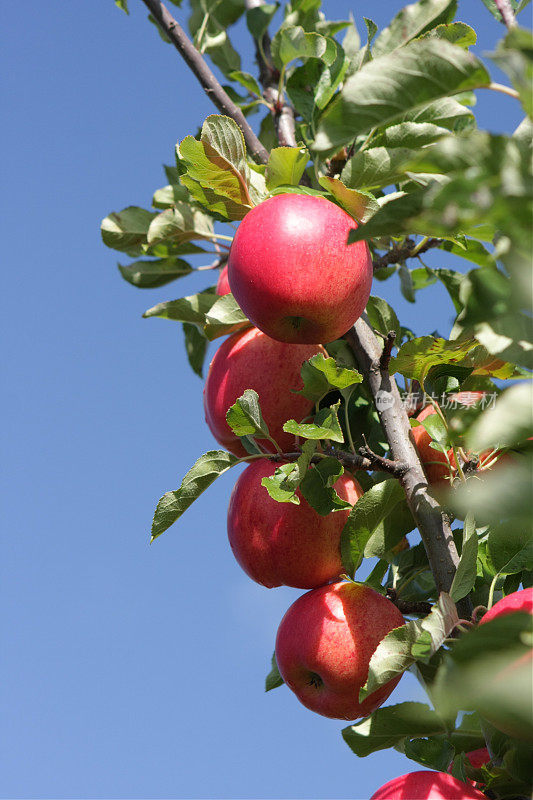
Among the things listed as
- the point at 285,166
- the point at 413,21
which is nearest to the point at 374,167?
the point at 285,166

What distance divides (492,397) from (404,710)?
24.9 inches

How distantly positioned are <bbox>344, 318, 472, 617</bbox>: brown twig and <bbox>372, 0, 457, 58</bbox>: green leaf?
2.13 feet

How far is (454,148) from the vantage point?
0.74 metres

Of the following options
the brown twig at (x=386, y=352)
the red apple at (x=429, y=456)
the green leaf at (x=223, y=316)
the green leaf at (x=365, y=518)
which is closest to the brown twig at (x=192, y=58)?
the green leaf at (x=223, y=316)

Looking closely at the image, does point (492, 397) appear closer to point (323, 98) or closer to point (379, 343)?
point (379, 343)

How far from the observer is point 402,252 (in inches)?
73.8

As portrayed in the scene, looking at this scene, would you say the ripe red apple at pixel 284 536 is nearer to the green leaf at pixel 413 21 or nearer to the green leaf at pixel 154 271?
the green leaf at pixel 154 271

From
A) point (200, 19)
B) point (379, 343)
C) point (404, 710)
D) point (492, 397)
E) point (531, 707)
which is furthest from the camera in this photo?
point (200, 19)

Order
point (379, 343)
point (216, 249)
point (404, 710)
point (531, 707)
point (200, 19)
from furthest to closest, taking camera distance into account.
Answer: point (200, 19)
point (216, 249)
point (379, 343)
point (404, 710)
point (531, 707)

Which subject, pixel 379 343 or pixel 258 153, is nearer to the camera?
pixel 379 343

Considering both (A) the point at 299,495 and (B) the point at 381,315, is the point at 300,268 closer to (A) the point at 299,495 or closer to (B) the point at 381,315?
(B) the point at 381,315

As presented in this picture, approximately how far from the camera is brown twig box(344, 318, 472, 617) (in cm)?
135

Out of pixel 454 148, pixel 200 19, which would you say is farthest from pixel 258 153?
pixel 454 148

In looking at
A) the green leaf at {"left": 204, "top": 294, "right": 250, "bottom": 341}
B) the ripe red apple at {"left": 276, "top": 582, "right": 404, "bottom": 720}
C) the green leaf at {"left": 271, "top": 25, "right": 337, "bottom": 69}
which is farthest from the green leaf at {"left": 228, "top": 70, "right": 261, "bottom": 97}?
the ripe red apple at {"left": 276, "top": 582, "right": 404, "bottom": 720}
